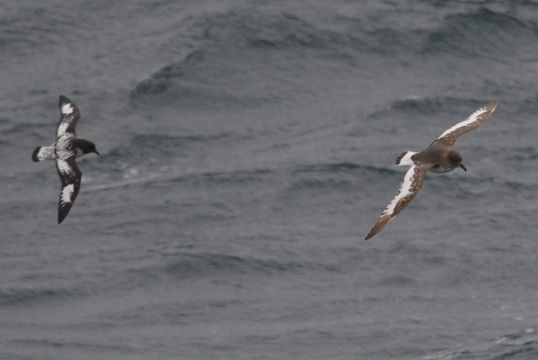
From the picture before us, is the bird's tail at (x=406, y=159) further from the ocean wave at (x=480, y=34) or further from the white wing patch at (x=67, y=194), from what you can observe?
the ocean wave at (x=480, y=34)

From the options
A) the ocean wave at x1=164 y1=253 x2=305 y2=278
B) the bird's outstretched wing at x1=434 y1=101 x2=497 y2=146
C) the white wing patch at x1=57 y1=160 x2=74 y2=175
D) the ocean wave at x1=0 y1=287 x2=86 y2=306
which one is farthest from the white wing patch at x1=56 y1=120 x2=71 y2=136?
the ocean wave at x1=164 y1=253 x2=305 y2=278

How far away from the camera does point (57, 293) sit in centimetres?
3148

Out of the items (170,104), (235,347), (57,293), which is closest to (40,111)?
(170,104)

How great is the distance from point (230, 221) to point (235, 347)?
12.2 ft

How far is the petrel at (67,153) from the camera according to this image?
23.3 m

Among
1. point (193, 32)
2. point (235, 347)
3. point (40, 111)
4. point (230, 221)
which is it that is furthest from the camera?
point (193, 32)

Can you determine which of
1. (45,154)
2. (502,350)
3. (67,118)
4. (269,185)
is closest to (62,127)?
(67,118)

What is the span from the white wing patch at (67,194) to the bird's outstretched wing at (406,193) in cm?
511

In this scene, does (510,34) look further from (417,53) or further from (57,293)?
(57,293)

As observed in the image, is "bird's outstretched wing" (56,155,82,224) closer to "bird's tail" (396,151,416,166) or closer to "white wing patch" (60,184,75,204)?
"white wing patch" (60,184,75,204)

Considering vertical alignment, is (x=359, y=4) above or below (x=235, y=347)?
above

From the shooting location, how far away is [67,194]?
2330 cm

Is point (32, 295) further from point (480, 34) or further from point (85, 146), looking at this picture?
point (480, 34)

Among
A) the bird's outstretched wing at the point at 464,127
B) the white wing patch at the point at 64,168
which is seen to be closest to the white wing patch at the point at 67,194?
the white wing patch at the point at 64,168
